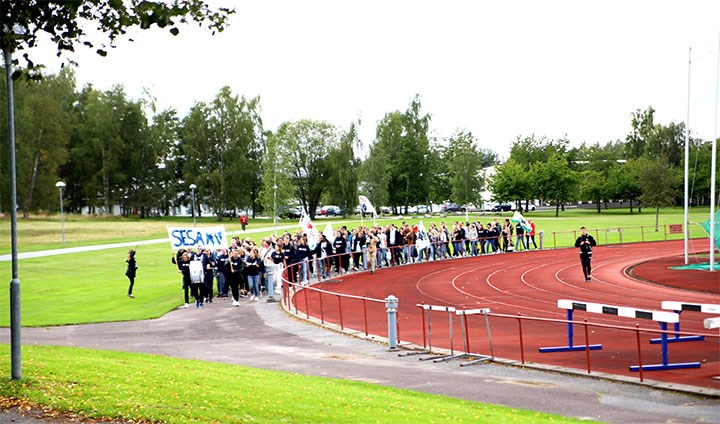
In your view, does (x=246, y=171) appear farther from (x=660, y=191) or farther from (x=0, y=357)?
(x=0, y=357)

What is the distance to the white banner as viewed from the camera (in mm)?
27531

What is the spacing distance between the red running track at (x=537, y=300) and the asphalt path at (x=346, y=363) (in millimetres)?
1268

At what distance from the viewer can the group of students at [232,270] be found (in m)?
25.1

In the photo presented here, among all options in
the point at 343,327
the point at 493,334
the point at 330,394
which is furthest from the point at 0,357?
the point at 493,334

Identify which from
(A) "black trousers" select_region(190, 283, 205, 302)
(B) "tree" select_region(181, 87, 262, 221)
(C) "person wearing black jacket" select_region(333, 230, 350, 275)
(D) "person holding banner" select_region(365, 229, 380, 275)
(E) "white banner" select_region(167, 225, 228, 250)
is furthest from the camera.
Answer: (B) "tree" select_region(181, 87, 262, 221)

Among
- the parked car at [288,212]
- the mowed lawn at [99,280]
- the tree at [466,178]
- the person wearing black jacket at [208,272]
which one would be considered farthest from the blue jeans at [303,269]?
the tree at [466,178]

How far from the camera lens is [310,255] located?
3231 cm

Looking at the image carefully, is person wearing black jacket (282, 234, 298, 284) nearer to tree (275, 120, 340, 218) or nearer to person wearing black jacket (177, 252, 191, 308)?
person wearing black jacket (177, 252, 191, 308)

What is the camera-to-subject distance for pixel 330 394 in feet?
33.5

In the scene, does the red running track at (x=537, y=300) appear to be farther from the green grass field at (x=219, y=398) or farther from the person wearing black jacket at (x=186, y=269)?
the green grass field at (x=219, y=398)

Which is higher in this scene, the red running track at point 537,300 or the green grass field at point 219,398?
the green grass field at point 219,398

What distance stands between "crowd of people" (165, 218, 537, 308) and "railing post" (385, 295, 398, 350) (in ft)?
32.4

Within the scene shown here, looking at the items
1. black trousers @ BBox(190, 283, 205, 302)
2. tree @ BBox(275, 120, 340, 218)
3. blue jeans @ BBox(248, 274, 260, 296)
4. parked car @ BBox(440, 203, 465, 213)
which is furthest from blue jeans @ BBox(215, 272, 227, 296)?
→ parked car @ BBox(440, 203, 465, 213)

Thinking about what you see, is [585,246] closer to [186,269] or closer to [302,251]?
[302,251]
